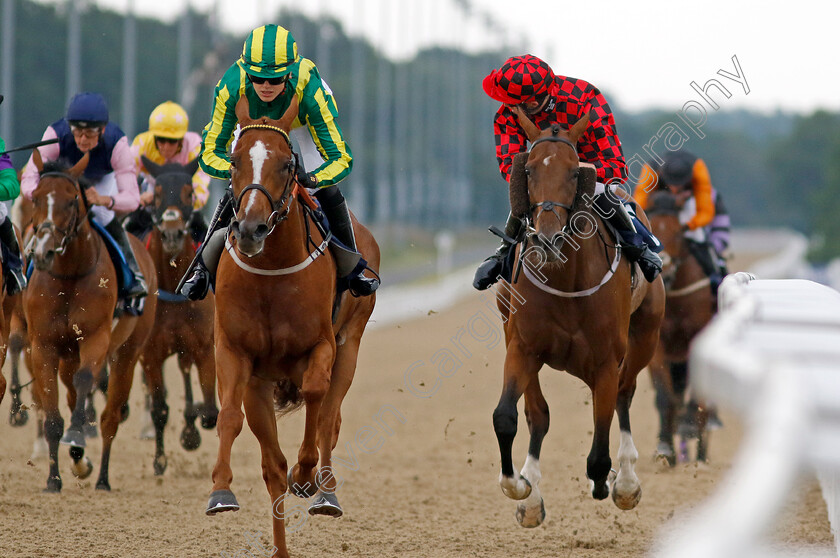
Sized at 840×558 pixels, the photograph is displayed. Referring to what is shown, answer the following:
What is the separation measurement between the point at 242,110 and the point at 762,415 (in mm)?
3934

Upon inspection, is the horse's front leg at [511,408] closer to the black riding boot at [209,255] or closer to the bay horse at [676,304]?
the black riding boot at [209,255]

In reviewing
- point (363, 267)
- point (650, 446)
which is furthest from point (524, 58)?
point (650, 446)

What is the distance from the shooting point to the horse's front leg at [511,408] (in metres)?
5.82

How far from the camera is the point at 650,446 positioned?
9.90 metres

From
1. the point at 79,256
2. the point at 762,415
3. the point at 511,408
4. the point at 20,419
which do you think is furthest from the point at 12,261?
the point at 762,415

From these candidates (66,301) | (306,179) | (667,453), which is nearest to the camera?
(306,179)

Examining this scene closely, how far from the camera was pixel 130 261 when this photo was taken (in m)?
7.70

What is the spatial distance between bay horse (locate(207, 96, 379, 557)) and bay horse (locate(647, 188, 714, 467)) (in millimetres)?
4101

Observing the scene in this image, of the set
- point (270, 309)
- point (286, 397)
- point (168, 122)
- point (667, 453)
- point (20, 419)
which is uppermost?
point (168, 122)

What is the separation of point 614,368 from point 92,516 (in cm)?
316

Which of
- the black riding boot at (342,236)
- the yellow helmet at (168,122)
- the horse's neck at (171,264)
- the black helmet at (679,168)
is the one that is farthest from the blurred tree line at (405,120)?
the black riding boot at (342,236)

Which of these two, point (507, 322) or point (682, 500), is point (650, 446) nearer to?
point (682, 500)

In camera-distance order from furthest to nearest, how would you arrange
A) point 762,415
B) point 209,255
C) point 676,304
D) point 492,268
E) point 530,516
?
point 676,304 < point 492,268 < point 530,516 < point 209,255 < point 762,415

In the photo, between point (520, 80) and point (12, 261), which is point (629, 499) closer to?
point (520, 80)
